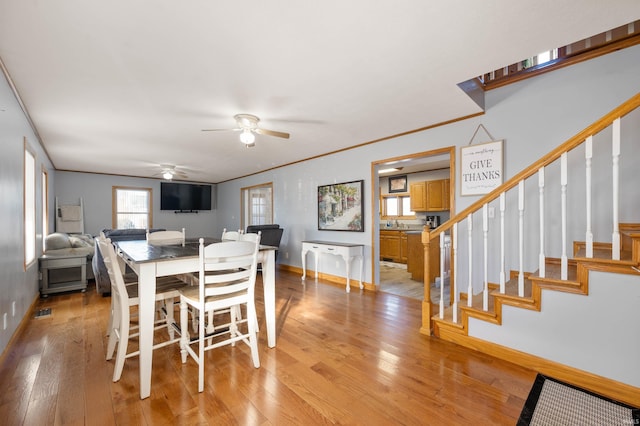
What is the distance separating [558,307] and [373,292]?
2499 millimetres

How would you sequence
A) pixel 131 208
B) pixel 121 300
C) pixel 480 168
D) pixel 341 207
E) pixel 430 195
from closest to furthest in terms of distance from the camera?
pixel 121 300 < pixel 480 168 < pixel 341 207 < pixel 430 195 < pixel 131 208

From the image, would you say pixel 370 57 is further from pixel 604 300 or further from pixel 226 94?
pixel 604 300

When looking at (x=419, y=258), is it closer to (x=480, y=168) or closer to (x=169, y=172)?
(x=480, y=168)

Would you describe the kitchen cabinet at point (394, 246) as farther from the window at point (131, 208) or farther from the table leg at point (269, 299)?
the window at point (131, 208)

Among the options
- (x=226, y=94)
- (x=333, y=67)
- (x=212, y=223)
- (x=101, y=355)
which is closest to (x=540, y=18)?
(x=333, y=67)

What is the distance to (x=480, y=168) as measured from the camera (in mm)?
3178

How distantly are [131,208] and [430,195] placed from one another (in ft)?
26.1

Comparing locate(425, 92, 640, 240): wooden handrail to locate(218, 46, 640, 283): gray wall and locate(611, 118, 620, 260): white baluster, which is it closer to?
locate(611, 118, 620, 260): white baluster

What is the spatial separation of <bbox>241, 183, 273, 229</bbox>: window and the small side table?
12.1ft

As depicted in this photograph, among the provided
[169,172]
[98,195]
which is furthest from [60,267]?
[98,195]

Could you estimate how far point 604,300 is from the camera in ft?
5.84

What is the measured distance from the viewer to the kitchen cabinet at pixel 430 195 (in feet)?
19.9

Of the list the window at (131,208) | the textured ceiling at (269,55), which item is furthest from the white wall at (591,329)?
the window at (131,208)

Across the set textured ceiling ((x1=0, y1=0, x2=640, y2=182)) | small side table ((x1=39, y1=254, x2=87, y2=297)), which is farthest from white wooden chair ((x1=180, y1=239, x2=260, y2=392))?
small side table ((x1=39, y1=254, x2=87, y2=297))
